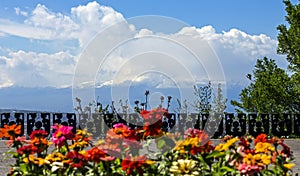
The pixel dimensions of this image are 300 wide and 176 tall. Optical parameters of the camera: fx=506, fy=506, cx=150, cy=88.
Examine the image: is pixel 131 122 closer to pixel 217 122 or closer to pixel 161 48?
pixel 217 122

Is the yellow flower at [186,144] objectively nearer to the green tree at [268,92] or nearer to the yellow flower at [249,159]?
the yellow flower at [249,159]

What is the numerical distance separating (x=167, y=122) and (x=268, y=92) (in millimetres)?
3235

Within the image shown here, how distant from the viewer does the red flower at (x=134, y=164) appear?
2859 mm

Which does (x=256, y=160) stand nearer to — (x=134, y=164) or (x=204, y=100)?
(x=134, y=164)

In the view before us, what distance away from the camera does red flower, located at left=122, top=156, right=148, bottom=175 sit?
2.86m

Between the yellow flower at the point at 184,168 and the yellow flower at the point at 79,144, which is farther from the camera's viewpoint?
the yellow flower at the point at 79,144

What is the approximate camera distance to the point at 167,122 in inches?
448

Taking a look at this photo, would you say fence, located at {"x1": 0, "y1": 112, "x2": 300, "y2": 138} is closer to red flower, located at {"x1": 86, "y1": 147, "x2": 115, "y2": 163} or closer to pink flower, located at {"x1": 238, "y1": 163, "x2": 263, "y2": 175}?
red flower, located at {"x1": 86, "y1": 147, "x2": 115, "y2": 163}

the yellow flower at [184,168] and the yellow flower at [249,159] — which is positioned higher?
the yellow flower at [249,159]

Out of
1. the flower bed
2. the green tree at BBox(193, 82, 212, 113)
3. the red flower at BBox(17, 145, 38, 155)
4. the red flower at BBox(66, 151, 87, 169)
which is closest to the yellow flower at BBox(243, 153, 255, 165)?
the flower bed

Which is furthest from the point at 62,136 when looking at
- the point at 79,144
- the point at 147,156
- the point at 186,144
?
the point at 186,144

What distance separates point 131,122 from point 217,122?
76.4 inches

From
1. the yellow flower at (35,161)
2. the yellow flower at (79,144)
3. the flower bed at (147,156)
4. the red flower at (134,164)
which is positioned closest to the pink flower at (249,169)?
the flower bed at (147,156)

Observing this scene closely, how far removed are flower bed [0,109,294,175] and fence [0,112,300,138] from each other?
24.1 feet
